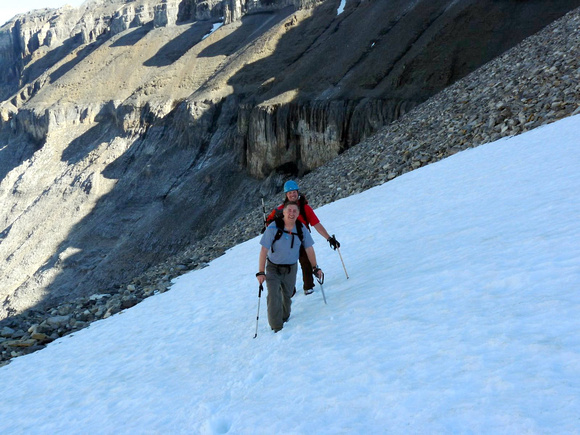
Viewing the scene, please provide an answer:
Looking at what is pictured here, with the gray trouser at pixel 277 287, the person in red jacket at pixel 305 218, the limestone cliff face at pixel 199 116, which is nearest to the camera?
the gray trouser at pixel 277 287

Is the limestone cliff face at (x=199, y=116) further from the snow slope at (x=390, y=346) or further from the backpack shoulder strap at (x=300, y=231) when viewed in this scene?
the backpack shoulder strap at (x=300, y=231)

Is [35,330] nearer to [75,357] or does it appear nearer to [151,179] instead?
[75,357]

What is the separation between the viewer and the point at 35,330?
11.0 m

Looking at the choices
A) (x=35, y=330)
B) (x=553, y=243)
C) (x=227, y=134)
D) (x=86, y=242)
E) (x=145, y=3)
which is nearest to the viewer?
(x=553, y=243)

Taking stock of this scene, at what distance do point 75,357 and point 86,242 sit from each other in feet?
115

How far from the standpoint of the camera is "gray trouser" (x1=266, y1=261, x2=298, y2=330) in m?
5.95

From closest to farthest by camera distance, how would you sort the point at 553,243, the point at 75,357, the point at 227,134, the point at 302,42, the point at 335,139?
the point at 553,243 < the point at 75,357 < the point at 335,139 < the point at 227,134 < the point at 302,42

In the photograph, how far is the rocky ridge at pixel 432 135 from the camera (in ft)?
39.6

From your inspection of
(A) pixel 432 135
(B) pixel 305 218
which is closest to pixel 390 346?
(B) pixel 305 218

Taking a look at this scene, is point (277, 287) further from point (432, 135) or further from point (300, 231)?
point (432, 135)

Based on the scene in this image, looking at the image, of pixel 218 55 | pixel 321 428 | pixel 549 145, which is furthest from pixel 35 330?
pixel 218 55

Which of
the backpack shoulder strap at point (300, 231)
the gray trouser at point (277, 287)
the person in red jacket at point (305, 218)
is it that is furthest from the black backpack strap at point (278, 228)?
the gray trouser at point (277, 287)

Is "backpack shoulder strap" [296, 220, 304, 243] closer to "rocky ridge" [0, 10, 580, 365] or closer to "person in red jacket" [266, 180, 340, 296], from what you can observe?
"person in red jacket" [266, 180, 340, 296]

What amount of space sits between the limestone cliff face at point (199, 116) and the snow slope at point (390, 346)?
71.4 feet
